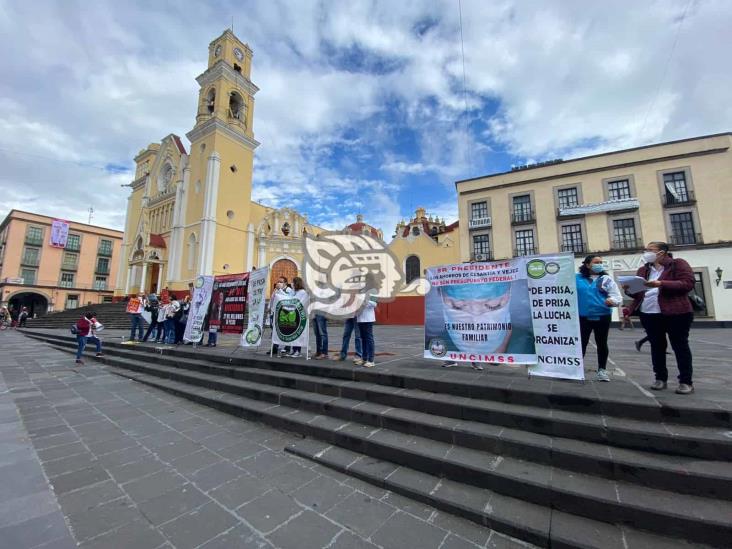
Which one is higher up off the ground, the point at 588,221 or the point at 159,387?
the point at 588,221

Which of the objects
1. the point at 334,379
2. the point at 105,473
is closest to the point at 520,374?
the point at 334,379

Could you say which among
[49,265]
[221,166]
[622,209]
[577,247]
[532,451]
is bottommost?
[532,451]

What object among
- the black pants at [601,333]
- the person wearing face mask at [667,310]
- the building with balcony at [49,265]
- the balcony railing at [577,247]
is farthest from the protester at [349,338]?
the building with balcony at [49,265]

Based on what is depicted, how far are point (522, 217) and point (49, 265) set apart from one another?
1912 inches

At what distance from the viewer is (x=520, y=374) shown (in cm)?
412

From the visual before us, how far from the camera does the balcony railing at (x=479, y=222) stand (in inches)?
903

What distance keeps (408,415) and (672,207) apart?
24098mm

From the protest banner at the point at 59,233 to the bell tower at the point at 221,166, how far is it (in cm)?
2395

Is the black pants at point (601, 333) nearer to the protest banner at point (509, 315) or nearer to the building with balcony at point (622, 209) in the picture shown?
the protest banner at point (509, 315)

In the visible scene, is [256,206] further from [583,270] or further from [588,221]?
[583,270]

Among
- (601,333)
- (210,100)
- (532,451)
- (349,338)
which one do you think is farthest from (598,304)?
(210,100)

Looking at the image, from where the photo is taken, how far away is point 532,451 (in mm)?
2543

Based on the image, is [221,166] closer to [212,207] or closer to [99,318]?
[212,207]

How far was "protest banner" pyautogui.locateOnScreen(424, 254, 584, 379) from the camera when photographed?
3.84 meters
